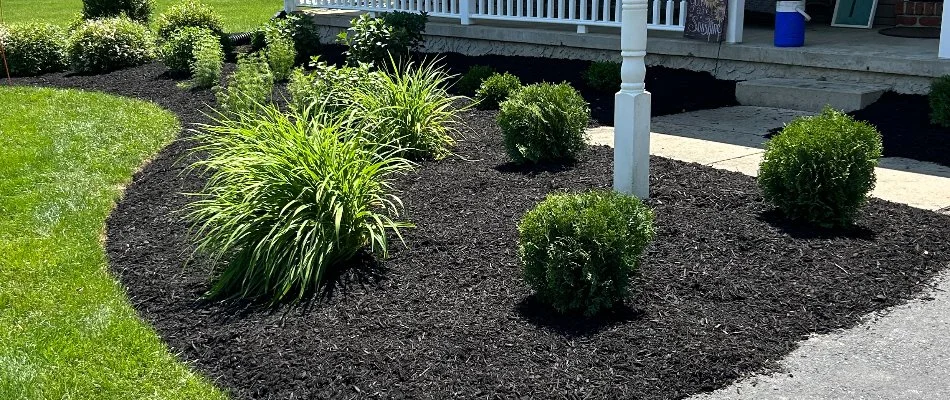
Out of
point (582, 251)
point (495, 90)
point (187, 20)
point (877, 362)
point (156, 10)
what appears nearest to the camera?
point (877, 362)

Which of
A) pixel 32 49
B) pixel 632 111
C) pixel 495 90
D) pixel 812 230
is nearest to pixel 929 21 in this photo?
pixel 495 90

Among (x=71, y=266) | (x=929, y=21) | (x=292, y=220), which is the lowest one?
(x=71, y=266)

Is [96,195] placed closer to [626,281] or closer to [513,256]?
[513,256]

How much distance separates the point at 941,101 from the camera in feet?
→ 23.2

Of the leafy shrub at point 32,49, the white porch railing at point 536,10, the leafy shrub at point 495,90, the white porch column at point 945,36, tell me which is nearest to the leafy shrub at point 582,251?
the leafy shrub at point 495,90

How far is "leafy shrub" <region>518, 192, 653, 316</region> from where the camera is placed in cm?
417

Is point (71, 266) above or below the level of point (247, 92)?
below

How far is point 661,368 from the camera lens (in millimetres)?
3842

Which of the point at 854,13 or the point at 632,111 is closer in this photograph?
the point at 632,111

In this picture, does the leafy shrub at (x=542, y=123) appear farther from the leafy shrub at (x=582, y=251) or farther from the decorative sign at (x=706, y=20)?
the decorative sign at (x=706, y=20)

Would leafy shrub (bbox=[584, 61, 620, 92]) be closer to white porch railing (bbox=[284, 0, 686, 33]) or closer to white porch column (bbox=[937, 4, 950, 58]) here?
white porch railing (bbox=[284, 0, 686, 33])

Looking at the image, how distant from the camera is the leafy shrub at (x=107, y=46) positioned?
12.1m

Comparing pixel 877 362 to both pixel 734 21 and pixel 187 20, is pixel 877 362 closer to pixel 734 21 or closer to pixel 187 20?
pixel 734 21

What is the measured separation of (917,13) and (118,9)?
11.1m
